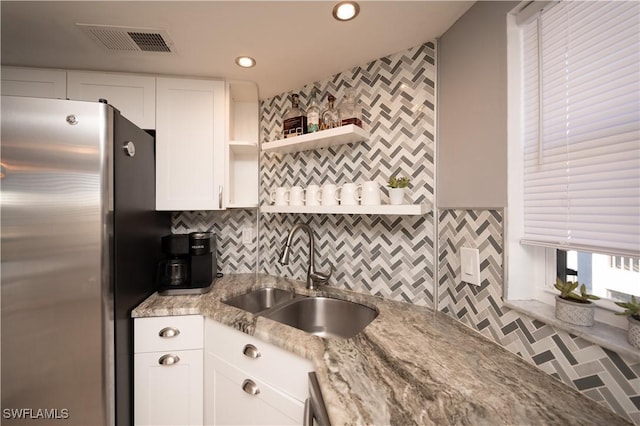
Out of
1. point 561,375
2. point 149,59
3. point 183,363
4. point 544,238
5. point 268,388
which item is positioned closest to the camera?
point 561,375

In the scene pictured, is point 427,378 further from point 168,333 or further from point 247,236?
point 247,236

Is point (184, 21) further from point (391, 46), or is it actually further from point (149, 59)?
point (391, 46)

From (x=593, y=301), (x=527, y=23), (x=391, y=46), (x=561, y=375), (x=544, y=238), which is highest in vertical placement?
(x=391, y=46)

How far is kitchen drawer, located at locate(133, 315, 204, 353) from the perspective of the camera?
122 cm

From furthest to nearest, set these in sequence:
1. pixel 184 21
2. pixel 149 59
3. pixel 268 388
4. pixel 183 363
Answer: pixel 149 59
pixel 183 363
pixel 184 21
pixel 268 388

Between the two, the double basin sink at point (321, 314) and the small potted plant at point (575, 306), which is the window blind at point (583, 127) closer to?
the small potted plant at point (575, 306)

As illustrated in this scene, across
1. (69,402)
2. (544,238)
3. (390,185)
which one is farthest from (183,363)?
(544,238)

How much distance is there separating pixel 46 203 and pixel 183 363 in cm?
94

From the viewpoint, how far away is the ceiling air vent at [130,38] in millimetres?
1163

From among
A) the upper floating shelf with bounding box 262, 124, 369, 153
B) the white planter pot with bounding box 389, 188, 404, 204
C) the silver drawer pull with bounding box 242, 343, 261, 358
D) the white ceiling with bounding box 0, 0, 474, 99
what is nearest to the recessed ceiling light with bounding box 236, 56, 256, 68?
the white ceiling with bounding box 0, 0, 474, 99

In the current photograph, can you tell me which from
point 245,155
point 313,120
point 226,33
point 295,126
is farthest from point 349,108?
point 245,155

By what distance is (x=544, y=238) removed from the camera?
30.9 inches

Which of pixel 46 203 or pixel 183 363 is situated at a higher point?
pixel 46 203

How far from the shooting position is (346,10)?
103cm
